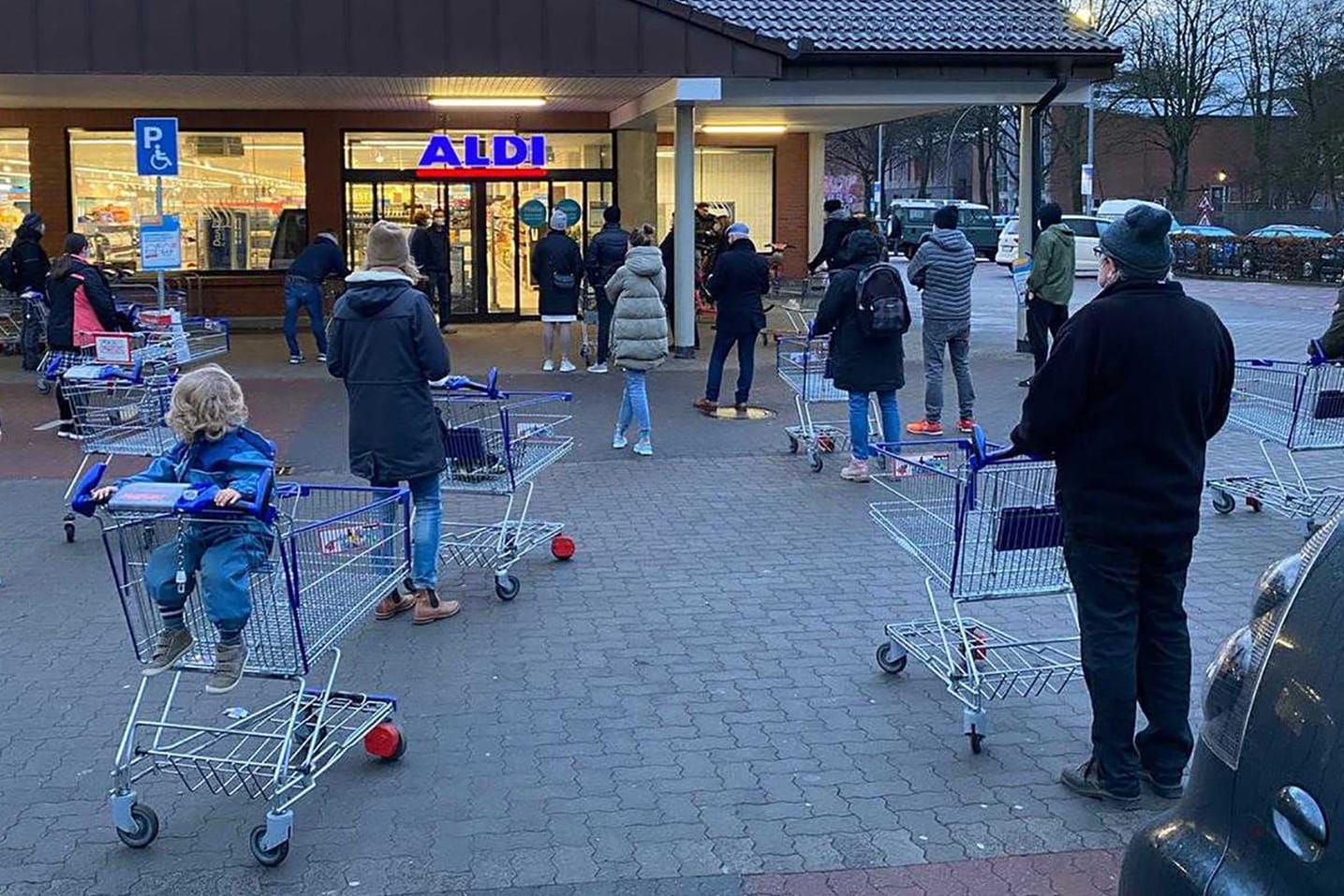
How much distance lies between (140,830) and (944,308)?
28.5 ft

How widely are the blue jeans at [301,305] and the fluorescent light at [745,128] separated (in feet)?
28.6

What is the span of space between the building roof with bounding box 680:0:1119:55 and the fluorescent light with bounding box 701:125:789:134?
519 cm

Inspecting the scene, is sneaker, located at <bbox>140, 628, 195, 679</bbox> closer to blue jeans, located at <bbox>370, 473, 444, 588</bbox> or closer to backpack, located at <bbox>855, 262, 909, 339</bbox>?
blue jeans, located at <bbox>370, 473, 444, 588</bbox>

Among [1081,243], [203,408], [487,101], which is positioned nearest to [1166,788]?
[203,408]

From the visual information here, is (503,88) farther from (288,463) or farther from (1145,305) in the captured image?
(1145,305)

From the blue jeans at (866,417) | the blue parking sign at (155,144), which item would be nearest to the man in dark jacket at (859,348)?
the blue jeans at (866,417)

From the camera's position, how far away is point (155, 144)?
12812 millimetres

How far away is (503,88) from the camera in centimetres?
1764

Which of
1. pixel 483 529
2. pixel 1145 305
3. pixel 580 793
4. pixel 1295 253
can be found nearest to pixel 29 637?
pixel 483 529

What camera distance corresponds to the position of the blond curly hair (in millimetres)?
4711

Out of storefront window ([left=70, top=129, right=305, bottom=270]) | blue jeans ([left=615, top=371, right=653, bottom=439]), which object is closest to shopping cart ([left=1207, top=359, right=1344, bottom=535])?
blue jeans ([left=615, top=371, right=653, bottom=439])

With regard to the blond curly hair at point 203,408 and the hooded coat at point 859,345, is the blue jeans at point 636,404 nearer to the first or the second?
the hooded coat at point 859,345

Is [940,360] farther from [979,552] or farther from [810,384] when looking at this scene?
[979,552]

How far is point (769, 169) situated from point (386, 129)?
24.1ft
